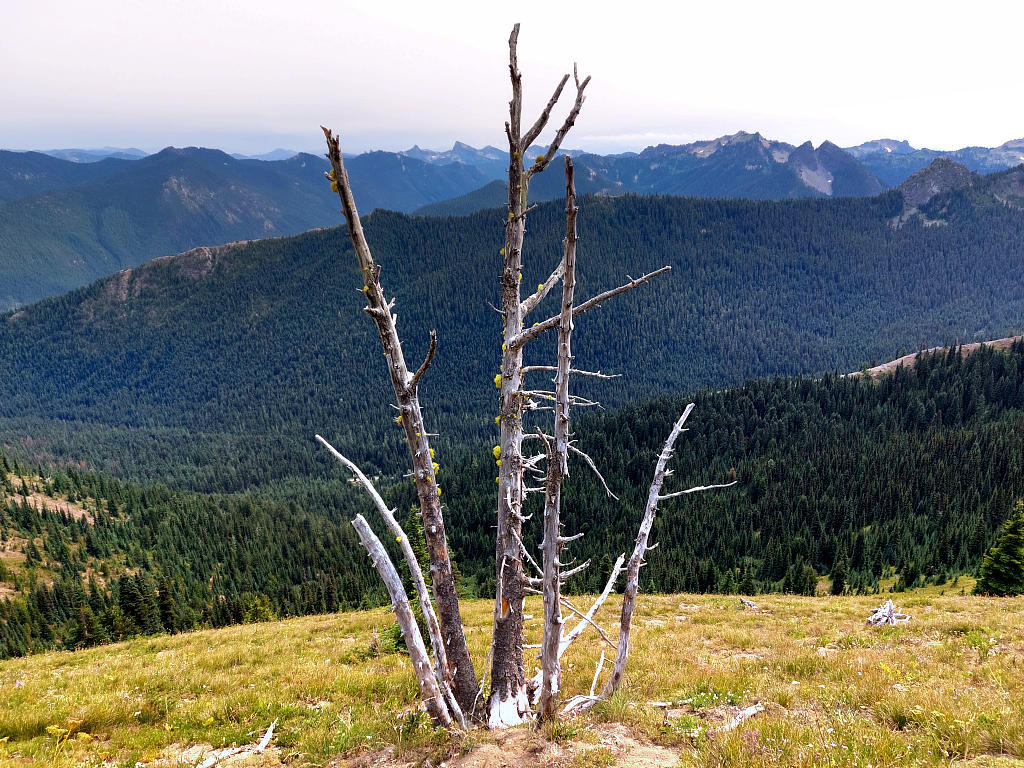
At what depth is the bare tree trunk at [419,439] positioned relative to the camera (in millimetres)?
6918

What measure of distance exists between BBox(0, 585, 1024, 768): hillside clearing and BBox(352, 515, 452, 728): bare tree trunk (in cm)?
46

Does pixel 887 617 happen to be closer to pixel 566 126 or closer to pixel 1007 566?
pixel 1007 566

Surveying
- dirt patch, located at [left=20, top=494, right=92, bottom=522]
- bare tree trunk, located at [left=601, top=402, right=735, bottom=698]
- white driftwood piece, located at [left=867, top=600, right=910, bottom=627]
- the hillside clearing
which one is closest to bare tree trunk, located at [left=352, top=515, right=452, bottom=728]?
the hillside clearing

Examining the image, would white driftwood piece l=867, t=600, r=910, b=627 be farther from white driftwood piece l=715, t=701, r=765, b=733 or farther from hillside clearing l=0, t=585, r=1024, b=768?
white driftwood piece l=715, t=701, r=765, b=733

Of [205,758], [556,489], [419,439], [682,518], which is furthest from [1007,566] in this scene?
[682,518]

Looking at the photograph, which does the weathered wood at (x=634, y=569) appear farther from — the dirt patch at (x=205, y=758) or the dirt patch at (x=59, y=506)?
the dirt patch at (x=59, y=506)

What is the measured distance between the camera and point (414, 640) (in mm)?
8219

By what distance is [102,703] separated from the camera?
11016 mm

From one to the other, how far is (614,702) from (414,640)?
4.09 meters

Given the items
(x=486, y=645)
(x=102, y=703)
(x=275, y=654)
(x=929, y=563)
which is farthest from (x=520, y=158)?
(x=929, y=563)

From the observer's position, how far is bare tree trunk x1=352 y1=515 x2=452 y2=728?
8086mm

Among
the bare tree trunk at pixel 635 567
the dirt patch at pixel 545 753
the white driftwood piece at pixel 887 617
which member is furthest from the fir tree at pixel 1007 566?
the dirt patch at pixel 545 753

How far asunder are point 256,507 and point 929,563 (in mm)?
140625

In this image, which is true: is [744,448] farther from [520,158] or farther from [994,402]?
[520,158]
